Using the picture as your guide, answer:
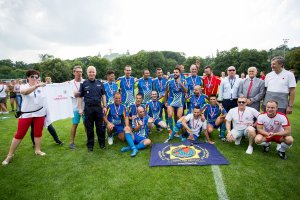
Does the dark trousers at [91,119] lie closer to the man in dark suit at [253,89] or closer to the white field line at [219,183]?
the white field line at [219,183]

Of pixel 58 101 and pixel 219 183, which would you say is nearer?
pixel 219 183

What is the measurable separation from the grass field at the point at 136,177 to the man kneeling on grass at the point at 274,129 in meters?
0.34

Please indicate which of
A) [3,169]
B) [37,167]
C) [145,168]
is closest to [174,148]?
[145,168]

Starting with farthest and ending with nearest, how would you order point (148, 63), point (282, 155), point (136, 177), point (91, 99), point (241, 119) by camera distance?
point (148, 63), point (241, 119), point (91, 99), point (282, 155), point (136, 177)

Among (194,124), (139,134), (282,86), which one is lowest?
(139,134)

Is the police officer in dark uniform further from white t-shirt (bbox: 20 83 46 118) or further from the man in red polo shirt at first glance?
Answer: the man in red polo shirt

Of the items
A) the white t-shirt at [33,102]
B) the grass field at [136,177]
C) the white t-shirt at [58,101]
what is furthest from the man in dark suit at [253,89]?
the white t-shirt at [58,101]

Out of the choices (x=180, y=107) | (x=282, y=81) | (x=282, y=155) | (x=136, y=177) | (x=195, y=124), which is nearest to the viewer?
(x=136, y=177)

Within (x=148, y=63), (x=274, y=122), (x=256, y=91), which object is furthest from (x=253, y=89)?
(x=148, y=63)

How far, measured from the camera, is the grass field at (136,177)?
Result: 3295 mm

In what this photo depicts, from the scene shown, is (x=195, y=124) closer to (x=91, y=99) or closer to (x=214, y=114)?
(x=214, y=114)

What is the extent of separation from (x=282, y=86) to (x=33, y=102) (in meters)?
5.99

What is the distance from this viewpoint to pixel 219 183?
3.50 meters

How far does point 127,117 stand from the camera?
5.92 metres
